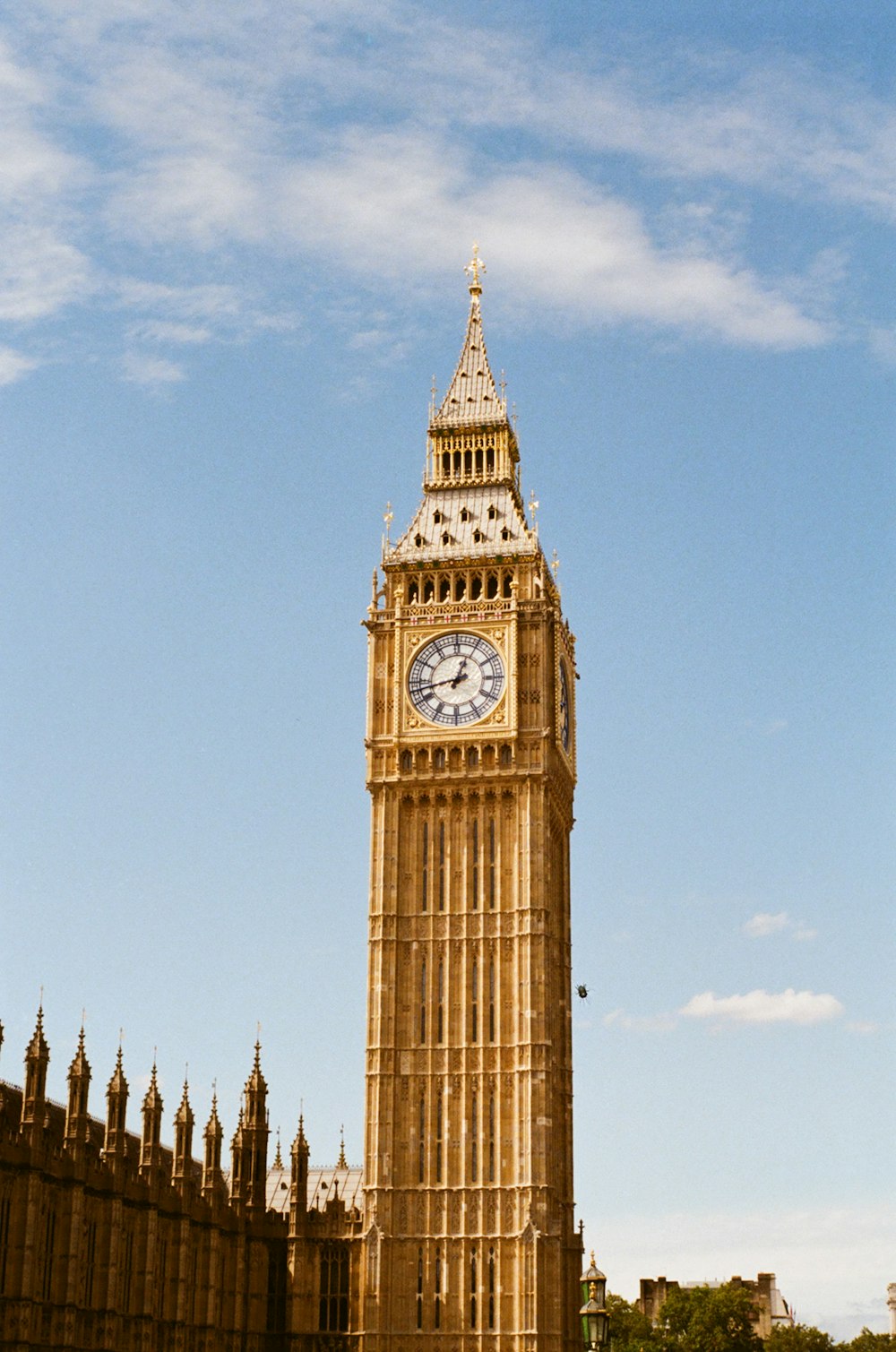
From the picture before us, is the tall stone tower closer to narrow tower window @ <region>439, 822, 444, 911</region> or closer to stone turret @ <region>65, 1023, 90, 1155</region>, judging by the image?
narrow tower window @ <region>439, 822, 444, 911</region>

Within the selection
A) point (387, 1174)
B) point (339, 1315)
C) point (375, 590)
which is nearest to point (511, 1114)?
point (387, 1174)

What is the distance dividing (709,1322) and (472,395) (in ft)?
190

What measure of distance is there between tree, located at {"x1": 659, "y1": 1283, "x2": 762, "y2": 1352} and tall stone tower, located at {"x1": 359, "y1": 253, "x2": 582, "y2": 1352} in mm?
29403

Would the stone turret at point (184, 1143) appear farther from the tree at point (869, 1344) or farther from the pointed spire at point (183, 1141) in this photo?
the tree at point (869, 1344)

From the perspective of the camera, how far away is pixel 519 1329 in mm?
88875

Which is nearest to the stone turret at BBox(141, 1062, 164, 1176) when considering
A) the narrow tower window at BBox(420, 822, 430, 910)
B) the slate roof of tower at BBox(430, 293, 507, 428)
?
the narrow tower window at BBox(420, 822, 430, 910)

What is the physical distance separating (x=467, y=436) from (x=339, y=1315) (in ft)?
152

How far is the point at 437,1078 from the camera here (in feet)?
309

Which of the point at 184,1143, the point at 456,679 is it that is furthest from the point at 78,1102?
the point at 456,679

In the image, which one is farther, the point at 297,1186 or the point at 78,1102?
the point at 297,1186

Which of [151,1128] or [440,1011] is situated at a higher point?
[440,1011]

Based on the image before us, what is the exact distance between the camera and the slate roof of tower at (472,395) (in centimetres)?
10875

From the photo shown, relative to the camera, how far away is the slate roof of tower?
108750 millimetres

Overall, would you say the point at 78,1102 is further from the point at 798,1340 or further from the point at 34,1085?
the point at 798,1340
